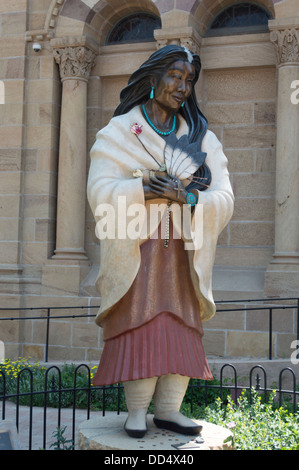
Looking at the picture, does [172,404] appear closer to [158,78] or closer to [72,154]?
[158,78]

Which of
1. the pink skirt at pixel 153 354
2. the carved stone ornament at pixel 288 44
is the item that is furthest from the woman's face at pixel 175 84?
the carved stone ornament at pixel 288 44

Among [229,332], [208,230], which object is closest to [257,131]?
[229,332]

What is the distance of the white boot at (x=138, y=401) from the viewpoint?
3965 mm

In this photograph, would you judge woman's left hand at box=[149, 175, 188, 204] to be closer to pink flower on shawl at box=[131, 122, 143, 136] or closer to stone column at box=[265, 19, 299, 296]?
pink flower on shawl at box=[131, 122, 143, 136]

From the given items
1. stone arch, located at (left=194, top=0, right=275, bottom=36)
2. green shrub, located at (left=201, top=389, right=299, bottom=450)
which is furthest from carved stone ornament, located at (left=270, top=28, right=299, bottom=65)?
green shrub, located at (left=201, top=389, right=299, bottom=450)

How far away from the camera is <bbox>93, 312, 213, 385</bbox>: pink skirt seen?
12.9 feet

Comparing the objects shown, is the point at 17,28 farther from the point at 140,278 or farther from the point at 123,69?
the point at 140,278

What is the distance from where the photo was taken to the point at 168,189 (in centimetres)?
400

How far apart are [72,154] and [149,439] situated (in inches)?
243

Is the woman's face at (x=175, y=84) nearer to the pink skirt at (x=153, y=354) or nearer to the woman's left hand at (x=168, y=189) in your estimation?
the woman's left hand at (x=168, y=189)

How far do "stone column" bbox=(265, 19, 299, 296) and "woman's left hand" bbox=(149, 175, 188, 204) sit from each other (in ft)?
15.3

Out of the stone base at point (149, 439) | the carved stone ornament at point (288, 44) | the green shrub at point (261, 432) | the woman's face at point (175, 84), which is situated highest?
the carved stone ornament at point (288, 44)

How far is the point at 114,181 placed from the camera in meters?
4.09

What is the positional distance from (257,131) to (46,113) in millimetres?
3175
